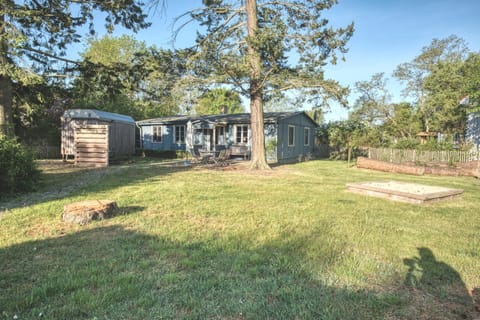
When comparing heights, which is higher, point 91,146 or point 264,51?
point 264,51

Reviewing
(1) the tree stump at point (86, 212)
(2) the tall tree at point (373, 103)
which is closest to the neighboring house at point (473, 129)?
(2) the tall tree at point (373, 103)

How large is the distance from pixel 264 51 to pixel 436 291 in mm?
9263

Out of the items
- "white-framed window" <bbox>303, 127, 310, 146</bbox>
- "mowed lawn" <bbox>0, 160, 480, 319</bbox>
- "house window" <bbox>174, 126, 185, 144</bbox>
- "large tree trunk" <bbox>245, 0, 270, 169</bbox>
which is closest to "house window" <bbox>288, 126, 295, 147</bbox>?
"white-framed window" <bbox>303, 127, 310, 146</bbox>

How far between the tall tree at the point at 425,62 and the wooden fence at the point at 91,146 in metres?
24.4

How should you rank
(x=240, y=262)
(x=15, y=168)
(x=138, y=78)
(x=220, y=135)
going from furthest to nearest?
(x=220, y=135), (x=138, y=78), (x=15, y=168), (x=240, y=262)

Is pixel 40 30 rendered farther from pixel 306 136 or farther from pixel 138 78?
pixel 306 136

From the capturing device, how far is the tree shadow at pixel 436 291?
2.18 metres

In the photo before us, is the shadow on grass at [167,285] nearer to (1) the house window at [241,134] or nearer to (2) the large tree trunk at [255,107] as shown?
(2) the large tree trunk at [255,107]

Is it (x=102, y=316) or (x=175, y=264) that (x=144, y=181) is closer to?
(x=175, y=264)

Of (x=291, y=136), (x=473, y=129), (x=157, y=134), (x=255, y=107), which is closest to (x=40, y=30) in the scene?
(x=255, y=107)

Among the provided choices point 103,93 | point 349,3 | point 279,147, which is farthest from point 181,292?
point 279,147

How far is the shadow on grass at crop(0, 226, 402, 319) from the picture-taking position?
2.10 m

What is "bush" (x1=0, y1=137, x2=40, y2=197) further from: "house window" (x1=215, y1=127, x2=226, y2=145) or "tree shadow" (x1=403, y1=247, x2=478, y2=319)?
"house window" (x1=215, y1=127, x2=226, y2=145)

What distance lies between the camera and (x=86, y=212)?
4297 millimetres
